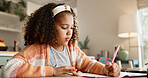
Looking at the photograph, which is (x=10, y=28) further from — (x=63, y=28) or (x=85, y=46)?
(x=63, y=28)

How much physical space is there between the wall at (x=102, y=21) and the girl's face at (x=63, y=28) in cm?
249

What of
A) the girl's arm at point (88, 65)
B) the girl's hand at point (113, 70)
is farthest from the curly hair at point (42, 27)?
the girl's hand at point (113, 70)

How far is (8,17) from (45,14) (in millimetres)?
3340

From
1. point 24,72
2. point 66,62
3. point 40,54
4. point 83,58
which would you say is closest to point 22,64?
point 24,72

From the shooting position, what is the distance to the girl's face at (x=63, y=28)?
833 mm

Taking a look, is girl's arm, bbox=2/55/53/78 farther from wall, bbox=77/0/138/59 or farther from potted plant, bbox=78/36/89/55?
potted plant, bbox=78/36/89/55

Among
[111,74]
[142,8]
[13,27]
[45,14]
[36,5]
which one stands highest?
[36,5]

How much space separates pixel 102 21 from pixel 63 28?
285 centimetres

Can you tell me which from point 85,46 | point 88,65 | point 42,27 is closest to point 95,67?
point 88,65

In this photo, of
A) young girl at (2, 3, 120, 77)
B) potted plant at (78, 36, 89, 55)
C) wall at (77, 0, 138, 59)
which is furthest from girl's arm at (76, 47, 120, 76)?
potted plant at (78, 36, 89, 55)

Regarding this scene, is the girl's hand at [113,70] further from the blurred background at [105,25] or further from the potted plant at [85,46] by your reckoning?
the potted plant at [85,46]

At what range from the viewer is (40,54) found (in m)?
0.81

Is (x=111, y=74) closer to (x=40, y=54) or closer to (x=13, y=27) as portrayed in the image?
(x=40, y=54)

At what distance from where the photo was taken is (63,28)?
2.75ft
